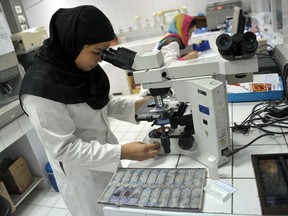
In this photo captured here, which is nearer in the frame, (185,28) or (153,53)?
(153,53)

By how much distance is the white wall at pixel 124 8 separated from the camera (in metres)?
4.39

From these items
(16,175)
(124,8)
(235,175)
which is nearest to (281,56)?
(235,175)

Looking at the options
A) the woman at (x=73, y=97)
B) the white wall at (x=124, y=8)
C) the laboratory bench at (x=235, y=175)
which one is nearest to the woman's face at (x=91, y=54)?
the woman at (x=73, y=97)

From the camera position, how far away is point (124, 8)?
15.3 ft

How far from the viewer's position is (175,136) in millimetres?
1126

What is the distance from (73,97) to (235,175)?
71 cm

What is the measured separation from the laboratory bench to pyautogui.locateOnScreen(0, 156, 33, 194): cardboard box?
1.61 meters

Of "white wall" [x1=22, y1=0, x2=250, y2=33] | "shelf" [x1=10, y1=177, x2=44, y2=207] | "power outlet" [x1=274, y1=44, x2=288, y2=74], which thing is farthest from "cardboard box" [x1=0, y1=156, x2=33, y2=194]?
"white wall" [x1=22, y1=0, x2=250, y2=33]

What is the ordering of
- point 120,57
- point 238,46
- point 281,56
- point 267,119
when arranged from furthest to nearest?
point 281,56 → point 267,119 → point 120,57 → point 238,46

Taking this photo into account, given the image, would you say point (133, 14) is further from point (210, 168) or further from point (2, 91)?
point (210, 168)

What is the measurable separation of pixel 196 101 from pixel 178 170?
28cm

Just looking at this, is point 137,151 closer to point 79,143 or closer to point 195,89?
point 79,143

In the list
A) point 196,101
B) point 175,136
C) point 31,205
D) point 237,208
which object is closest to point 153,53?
point 196,101

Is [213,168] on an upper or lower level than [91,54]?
lower
